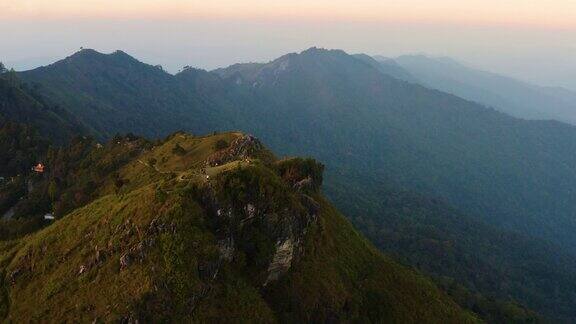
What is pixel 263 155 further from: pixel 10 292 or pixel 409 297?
pixel 10 292

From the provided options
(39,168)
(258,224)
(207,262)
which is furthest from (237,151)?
(39,168)

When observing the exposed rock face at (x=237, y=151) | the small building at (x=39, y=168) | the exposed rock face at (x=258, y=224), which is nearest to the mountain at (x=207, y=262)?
the exposed rock face at (x=258, y=224)

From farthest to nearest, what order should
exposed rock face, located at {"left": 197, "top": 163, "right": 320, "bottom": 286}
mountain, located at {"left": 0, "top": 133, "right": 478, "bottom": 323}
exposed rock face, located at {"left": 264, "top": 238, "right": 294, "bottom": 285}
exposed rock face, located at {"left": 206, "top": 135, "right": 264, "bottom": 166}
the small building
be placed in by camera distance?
the small building, exposed rock face, located at {"left": 206, "top": 135, "right": 264, "bottom": 166}, exposed rock face, located at {"left": 264, "top": 238, "right": 294, "bottom": 285}, exposed rock face, located at {"left": 197, "top": 163, "right": 320, "bottom": 286}, mountain, located at {"left": 0, "top": 133, "right": 478, "bottom": 323}

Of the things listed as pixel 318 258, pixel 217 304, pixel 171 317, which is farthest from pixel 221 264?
pixel 318 258

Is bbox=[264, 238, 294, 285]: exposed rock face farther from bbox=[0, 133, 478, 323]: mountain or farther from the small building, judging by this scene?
the small building

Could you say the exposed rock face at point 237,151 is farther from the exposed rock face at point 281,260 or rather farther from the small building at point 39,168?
the small building at point 39,168

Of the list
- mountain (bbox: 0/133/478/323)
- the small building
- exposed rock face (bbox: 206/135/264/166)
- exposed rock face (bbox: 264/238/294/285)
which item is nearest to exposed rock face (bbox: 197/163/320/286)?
exposed rock face (bbox: 264/238/294/285)

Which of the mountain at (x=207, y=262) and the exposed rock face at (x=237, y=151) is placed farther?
the exposed rock face at (x=237, y=151)
